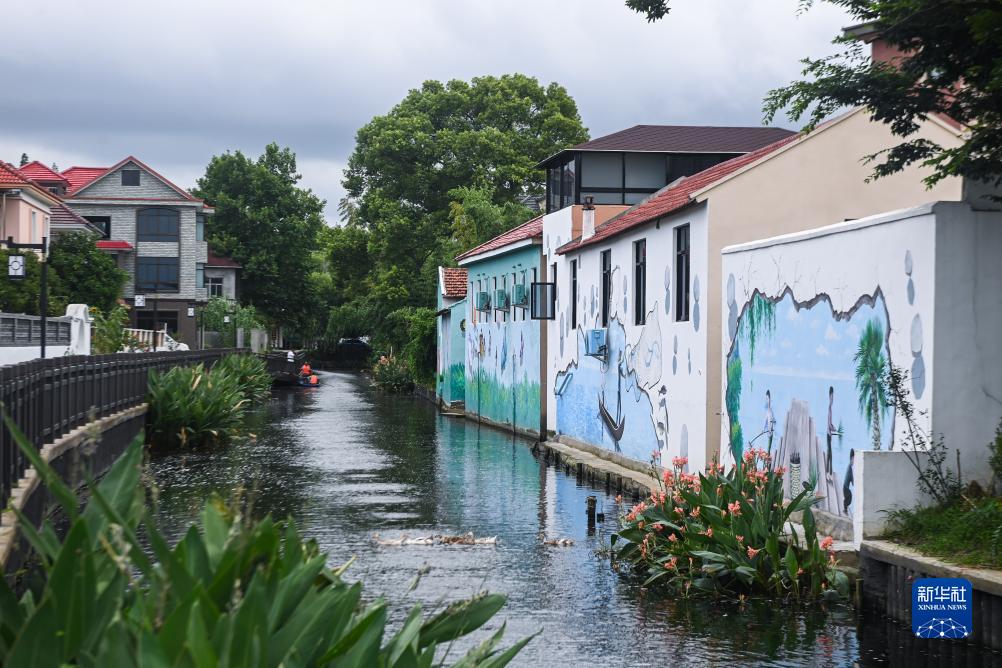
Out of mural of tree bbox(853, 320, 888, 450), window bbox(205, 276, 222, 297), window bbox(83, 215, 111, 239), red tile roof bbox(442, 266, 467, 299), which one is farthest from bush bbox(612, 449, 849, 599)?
window bbox(205, 276, 222, 297)

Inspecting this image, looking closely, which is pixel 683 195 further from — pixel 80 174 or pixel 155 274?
pixel 80 174

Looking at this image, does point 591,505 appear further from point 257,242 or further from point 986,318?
point 257,242

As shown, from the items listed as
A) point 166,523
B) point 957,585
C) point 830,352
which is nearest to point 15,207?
point 166,523

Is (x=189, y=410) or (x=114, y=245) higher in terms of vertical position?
(x=114, y=245)

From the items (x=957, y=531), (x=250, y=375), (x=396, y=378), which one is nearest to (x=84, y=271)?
(x=250, y=375)

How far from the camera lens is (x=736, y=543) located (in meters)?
10.9

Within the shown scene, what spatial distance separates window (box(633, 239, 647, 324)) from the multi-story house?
5177 centimetres

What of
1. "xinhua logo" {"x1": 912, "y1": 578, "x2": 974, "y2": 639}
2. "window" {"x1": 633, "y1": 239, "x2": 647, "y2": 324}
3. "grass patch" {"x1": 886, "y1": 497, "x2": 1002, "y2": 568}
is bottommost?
"xinhua logo" {"x1": 912, "y1": 578, "x2": 974, "y2": 639}

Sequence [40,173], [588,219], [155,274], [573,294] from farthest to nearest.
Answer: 1. [155,274]
2. [40,173]
3. [573,294]
4. [588,219]

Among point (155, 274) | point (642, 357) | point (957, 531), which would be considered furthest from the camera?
point (155, 274)

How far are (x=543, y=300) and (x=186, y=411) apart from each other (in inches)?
325

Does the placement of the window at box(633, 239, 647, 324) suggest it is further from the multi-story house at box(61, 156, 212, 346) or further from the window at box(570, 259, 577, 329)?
the multi-story house at box(61, 156, 212, 346)

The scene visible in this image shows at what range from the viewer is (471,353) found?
131 feet

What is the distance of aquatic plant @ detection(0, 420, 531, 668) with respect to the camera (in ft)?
11.8
